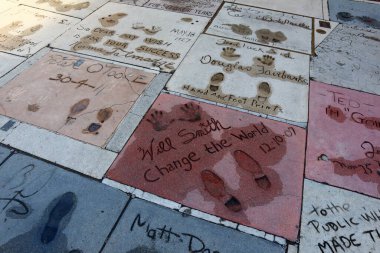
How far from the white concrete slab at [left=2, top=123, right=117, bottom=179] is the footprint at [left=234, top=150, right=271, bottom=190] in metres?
1.00

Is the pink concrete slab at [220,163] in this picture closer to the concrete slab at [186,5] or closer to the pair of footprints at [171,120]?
the pair of footprints at [171,120]

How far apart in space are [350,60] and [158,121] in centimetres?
242

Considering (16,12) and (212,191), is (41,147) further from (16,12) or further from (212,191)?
(16,12)

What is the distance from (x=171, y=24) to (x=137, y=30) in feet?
1.52

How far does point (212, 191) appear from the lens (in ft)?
7.81

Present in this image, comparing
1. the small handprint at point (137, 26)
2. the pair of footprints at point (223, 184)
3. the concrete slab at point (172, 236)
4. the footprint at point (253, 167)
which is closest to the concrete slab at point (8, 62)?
the small handprint at point (137, 26)

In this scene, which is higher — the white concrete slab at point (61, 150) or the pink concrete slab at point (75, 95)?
the pink concrete slab at point (75, 95)

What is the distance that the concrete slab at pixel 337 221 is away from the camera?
2.10 meters

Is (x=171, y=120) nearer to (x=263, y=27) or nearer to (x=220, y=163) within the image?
(x=220, y=163)

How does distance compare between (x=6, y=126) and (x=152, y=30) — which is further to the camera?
(x=152, y=30)

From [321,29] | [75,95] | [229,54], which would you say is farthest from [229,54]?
[75,95]

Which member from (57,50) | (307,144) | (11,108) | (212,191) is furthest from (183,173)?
(57,50)

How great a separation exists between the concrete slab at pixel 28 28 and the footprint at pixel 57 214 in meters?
2.04

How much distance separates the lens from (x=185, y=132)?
2799 millimetres
